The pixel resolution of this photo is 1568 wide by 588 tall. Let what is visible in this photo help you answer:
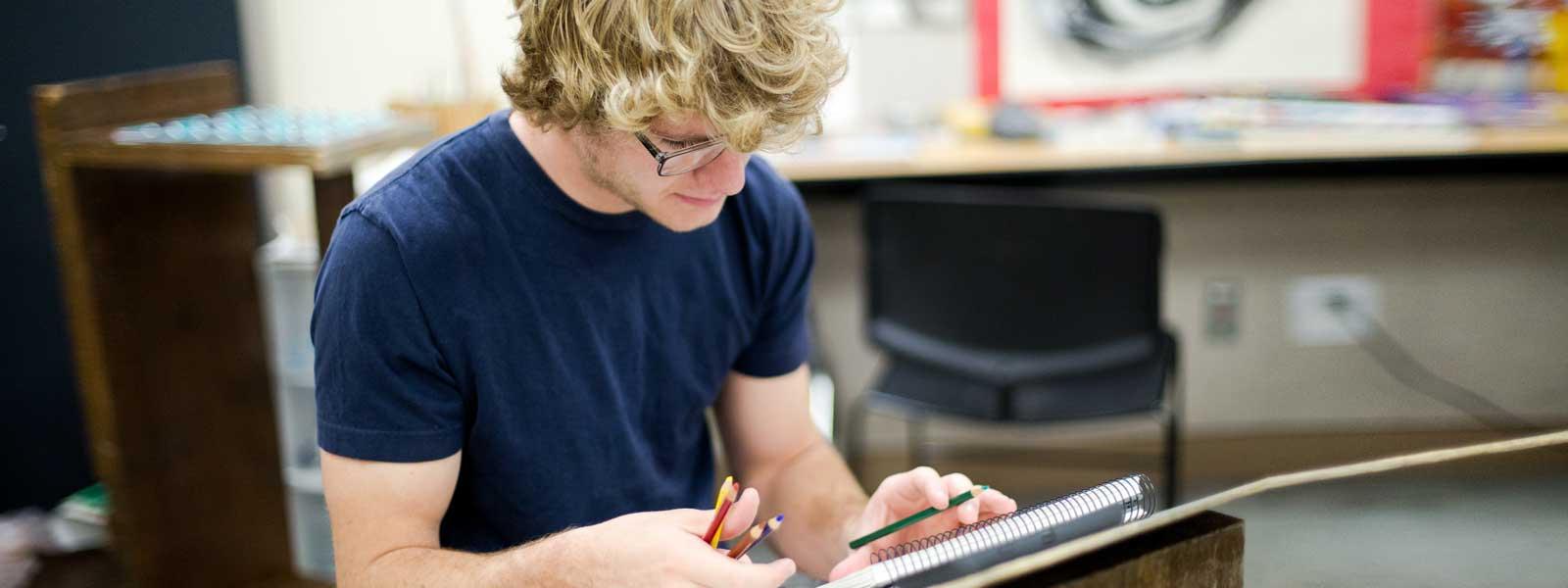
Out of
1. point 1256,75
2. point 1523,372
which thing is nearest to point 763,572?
point 1256,75

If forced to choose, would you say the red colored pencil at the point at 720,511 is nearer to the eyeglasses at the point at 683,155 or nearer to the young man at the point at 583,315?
the young man at the point at 583,315

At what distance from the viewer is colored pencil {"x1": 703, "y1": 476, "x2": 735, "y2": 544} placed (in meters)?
0.88

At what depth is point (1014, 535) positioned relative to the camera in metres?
0.72

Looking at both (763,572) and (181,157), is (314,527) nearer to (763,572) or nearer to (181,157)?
(181,157)

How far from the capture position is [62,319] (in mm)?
2428

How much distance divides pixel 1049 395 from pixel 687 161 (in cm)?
127

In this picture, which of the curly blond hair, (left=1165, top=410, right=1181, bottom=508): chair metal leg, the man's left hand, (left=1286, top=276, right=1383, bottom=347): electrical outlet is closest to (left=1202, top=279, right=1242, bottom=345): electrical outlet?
(left=1286, top=276, right=1383, bottom=347): electrical outlet

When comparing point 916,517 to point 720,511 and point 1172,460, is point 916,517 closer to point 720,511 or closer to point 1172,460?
point 720,511

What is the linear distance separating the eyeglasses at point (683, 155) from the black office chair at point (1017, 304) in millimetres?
1135

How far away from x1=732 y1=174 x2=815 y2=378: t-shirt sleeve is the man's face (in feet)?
0.66

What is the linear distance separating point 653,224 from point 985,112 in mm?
1600

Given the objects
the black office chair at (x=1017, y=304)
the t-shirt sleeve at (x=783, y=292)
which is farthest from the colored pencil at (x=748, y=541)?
the black office chair at (x=1017, y=304)

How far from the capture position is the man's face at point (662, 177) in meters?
0.99

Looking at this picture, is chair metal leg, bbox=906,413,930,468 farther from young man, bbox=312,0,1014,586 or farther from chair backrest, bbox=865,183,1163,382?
young man, bbox=312,0,1014,586
